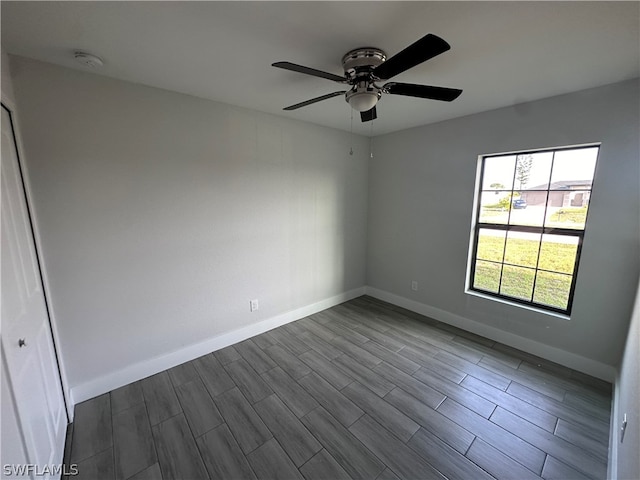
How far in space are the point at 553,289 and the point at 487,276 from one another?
58cm

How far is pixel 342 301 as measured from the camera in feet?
12.9

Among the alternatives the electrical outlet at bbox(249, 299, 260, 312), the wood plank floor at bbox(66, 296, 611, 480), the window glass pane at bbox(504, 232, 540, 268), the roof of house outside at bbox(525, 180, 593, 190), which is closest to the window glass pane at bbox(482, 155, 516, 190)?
the roof of house outside at bbox(525, 180, 593, 190)

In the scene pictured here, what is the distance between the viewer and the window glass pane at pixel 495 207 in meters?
2.77

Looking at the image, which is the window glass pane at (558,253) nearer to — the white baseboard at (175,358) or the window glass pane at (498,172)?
the window glass pane at (498,172)

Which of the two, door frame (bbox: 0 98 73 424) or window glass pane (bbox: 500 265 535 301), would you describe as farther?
window glass pane (bbox: 500 265 535 301)

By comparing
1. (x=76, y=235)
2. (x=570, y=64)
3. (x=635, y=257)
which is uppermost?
(x=570, y=64)

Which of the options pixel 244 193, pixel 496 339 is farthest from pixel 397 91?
pixel 496 339

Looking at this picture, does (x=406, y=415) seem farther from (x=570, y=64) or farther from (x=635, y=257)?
(x=570, y=64)

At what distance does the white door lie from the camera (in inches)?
41.8

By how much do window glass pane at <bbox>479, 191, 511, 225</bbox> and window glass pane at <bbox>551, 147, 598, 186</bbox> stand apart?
406 millimetres

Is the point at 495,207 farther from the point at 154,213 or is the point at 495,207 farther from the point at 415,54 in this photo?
the point at 154,213

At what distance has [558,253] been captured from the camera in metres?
2.44

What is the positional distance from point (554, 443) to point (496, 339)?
1.26m

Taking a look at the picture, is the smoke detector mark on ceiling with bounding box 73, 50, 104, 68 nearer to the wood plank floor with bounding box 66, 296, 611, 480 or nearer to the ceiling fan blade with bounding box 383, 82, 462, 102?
the ceiling fan blade with bounding box 383, 82, 462, 102
